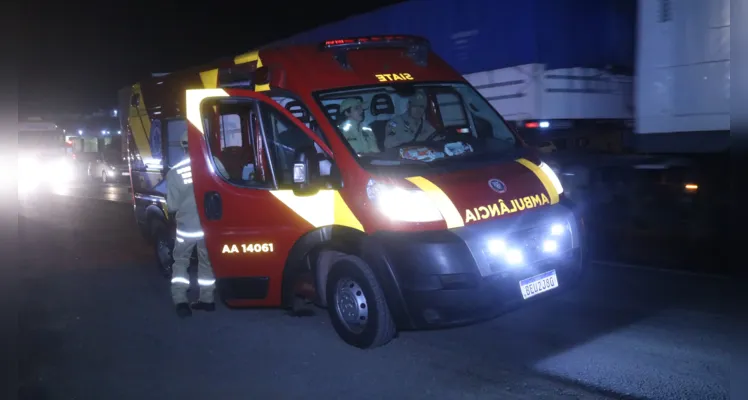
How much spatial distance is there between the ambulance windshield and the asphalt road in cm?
145

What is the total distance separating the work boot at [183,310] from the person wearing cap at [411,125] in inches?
98.3

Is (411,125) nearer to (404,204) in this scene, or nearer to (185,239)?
(404,204)

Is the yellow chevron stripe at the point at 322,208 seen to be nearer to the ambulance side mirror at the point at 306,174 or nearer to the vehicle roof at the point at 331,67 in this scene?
the ambulance side mirror at the point at 306,174

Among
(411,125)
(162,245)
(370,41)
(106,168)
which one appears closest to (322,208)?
(411,125)

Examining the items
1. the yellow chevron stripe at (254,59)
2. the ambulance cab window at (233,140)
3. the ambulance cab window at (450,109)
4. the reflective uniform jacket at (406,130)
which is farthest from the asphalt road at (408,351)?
the yellow chevron stripe at (254,59)

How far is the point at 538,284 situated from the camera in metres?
5.28

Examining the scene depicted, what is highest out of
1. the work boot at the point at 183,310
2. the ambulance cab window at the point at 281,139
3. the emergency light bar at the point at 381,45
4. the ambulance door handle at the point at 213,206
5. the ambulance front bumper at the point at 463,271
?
the emergency light bar at the point at 381,45

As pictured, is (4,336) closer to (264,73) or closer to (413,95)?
(264,73)

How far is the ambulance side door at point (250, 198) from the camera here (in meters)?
5.89

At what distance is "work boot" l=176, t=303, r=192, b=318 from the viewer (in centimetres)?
686

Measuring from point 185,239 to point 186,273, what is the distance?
412mm

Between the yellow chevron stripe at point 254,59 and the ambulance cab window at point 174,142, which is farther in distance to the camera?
the ambulance cab window at point 174,142

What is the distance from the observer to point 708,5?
807cm

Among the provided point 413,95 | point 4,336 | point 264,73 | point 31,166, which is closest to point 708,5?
point 413,95
